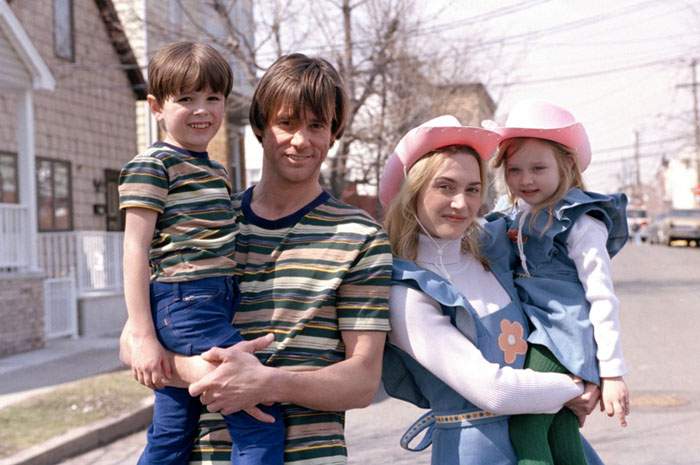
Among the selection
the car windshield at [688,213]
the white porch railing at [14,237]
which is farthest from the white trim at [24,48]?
the car windshield at [688,213]

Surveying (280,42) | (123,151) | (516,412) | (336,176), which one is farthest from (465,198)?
(123,151)

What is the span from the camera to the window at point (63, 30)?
17.7 meters

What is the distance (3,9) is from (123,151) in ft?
24.1

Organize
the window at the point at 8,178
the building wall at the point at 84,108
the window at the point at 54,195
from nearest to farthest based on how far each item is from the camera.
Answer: the window at the point at 8,178 < the window at the point at 54,195 < the building wall at the point at 84,108

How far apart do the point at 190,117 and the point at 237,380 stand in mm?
781

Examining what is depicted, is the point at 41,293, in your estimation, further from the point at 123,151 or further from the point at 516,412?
the point at 516,412

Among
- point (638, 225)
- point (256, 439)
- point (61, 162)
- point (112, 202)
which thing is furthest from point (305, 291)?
point (638, 225)

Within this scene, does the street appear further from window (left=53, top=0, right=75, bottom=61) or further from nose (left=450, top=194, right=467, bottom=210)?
window (left=53, top=0, right=75, bottom=61)

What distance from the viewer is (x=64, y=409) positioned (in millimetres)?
8234

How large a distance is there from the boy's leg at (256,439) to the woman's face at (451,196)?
716 millimetres

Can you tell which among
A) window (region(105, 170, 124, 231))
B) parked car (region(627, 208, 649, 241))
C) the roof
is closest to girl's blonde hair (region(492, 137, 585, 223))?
the roof

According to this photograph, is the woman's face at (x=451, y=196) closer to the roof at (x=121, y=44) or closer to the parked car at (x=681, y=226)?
the roof at (x=121, y=44)

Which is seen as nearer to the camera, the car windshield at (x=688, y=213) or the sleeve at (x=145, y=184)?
the sleeve at (x=145, y=184)

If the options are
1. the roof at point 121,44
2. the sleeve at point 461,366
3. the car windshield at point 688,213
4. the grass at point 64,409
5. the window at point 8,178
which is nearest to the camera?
the sleeve at point 461,366
